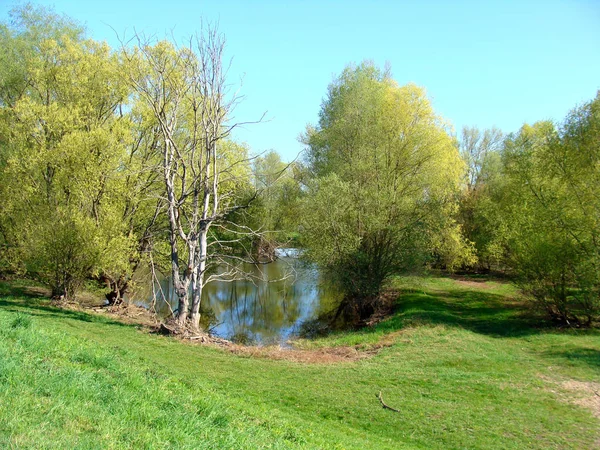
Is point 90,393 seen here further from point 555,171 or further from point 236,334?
point 555,171

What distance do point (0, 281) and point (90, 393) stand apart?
2390cm

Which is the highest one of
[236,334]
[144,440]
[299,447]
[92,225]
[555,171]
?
[555,171]

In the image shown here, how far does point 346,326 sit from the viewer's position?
77.8ft

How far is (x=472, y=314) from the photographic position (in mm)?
22375

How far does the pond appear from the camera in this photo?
22.4 m

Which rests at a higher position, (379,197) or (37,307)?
(379,197)

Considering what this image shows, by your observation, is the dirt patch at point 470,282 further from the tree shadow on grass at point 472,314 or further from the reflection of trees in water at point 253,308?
the reflection of trees in water at point 253,308

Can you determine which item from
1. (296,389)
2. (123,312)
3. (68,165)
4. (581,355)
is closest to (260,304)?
(123,312)

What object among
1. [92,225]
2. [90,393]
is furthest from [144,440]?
[92,225]

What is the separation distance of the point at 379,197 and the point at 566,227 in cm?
887

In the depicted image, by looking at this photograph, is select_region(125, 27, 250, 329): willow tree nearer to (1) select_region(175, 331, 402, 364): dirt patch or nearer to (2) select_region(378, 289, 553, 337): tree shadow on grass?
(1) select_region(175, 331, 402, 364): dirt patch

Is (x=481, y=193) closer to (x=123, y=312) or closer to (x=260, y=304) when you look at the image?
(x=260, y=304)

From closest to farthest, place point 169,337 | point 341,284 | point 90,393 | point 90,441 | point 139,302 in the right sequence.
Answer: point 90,441, point 90,393, point 169,337, point 341,284, point 139,302

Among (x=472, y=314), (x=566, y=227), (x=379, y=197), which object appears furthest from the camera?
(x=379, y=197)
